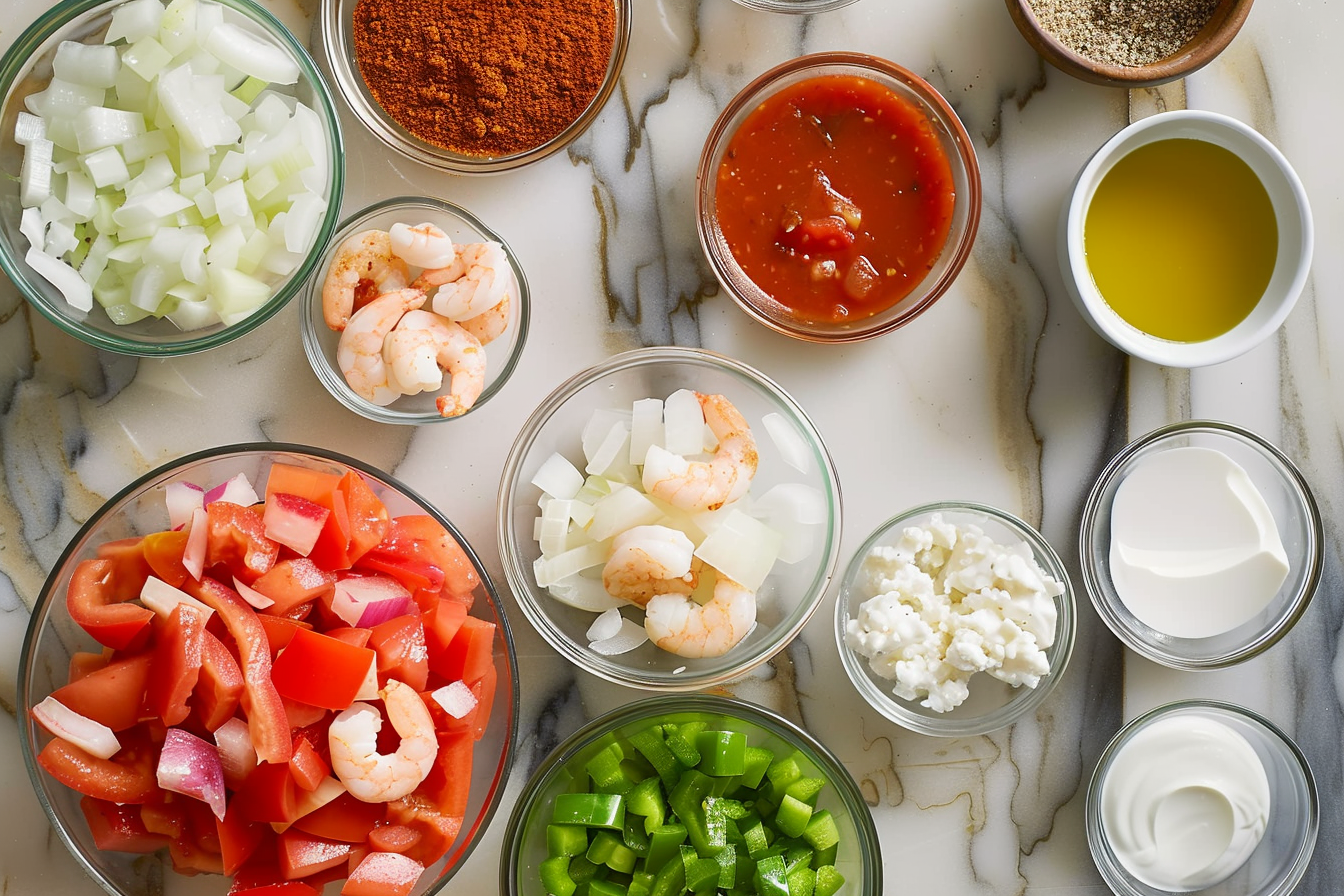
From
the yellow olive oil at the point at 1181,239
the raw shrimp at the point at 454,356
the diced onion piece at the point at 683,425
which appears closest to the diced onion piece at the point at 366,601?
the raw shrimp at the point at 454,356

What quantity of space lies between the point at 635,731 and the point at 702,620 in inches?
10.9

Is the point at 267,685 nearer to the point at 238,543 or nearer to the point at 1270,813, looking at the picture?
the point at 238,543

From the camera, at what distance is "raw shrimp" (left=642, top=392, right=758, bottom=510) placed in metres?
1.79


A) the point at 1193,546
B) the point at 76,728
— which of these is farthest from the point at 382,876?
the point at 1193,546

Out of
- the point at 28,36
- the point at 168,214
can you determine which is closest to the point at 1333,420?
the point at 168,214

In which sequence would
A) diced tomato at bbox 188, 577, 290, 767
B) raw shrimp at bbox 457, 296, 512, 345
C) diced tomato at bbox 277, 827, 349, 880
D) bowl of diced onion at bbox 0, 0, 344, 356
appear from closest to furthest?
diced tomato at bbox 188, 577, 290, 767 → diced tomato at bbox 277, 827, 349, 880 → bowl of diced onion at bbox 0, 0, 344, 356 → raw shrimp at bbox 457, 296, 512, 345

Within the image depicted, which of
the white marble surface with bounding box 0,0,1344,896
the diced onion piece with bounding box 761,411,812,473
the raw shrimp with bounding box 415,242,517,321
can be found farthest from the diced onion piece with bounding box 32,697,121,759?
the diced onion piece with bounding box 761,411,812,473

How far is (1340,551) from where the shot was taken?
218 centimetres

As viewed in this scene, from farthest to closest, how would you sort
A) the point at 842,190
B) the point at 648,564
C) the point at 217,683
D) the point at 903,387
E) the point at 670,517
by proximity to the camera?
the point at 903,387
the point at 842,190
the point at 670,517
the point at 648,564
the point at 217,683

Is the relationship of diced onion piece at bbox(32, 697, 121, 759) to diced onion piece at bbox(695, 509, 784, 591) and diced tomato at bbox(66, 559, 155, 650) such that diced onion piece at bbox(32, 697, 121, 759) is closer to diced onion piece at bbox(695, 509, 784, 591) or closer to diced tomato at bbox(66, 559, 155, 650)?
diced tomato at bbox(66, 559, 155, 650)

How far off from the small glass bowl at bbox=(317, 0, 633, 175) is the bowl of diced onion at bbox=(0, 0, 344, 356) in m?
0.14

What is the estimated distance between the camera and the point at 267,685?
1.57 m

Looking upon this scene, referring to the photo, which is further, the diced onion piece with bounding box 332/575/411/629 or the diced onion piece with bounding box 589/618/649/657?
the diced onion piece with bounding box 589/618/649/657

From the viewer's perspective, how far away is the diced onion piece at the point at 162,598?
1.62 meters
